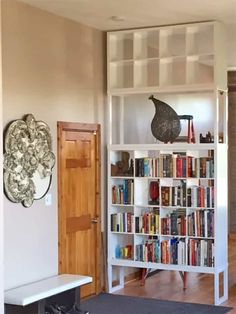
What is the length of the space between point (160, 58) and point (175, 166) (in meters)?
1.21

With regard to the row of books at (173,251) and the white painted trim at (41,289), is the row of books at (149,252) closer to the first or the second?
the row of books at (173,251)

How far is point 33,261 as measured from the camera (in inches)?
231

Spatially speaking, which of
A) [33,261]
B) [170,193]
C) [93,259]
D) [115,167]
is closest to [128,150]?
[115,167]

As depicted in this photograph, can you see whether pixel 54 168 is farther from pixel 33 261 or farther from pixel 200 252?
pixel 200 252

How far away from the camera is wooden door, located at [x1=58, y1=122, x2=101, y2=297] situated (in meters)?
6.36

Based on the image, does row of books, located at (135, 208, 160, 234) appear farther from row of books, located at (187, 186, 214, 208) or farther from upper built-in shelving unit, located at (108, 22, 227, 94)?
upper built-in shelving unit, located at (108, 22, 227, 94)

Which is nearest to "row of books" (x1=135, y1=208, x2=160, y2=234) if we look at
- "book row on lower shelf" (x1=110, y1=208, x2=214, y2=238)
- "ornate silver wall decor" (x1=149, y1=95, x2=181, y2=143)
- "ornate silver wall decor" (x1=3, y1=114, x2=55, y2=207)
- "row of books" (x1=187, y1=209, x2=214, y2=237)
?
"book row on lower shelf" (x1=110, y1=208, x2=214, y2=238)

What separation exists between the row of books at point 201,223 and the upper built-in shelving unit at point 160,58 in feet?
4.40

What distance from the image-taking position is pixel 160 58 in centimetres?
673

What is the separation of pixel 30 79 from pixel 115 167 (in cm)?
172

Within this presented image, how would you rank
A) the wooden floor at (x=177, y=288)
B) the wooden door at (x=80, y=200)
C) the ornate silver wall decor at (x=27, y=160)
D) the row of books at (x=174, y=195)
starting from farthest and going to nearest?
the wooden floor at (x=177, y=288)
the row of books at (x=174, y=195)
the wooden door at (x=80, y=200)
the ornate silver wall decor at (x=27, y=160)

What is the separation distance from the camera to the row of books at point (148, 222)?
6.80 meters

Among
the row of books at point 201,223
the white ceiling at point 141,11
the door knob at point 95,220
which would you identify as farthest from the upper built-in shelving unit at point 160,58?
the door knob at point 95,220

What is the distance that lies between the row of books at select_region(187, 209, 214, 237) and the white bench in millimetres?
1361
